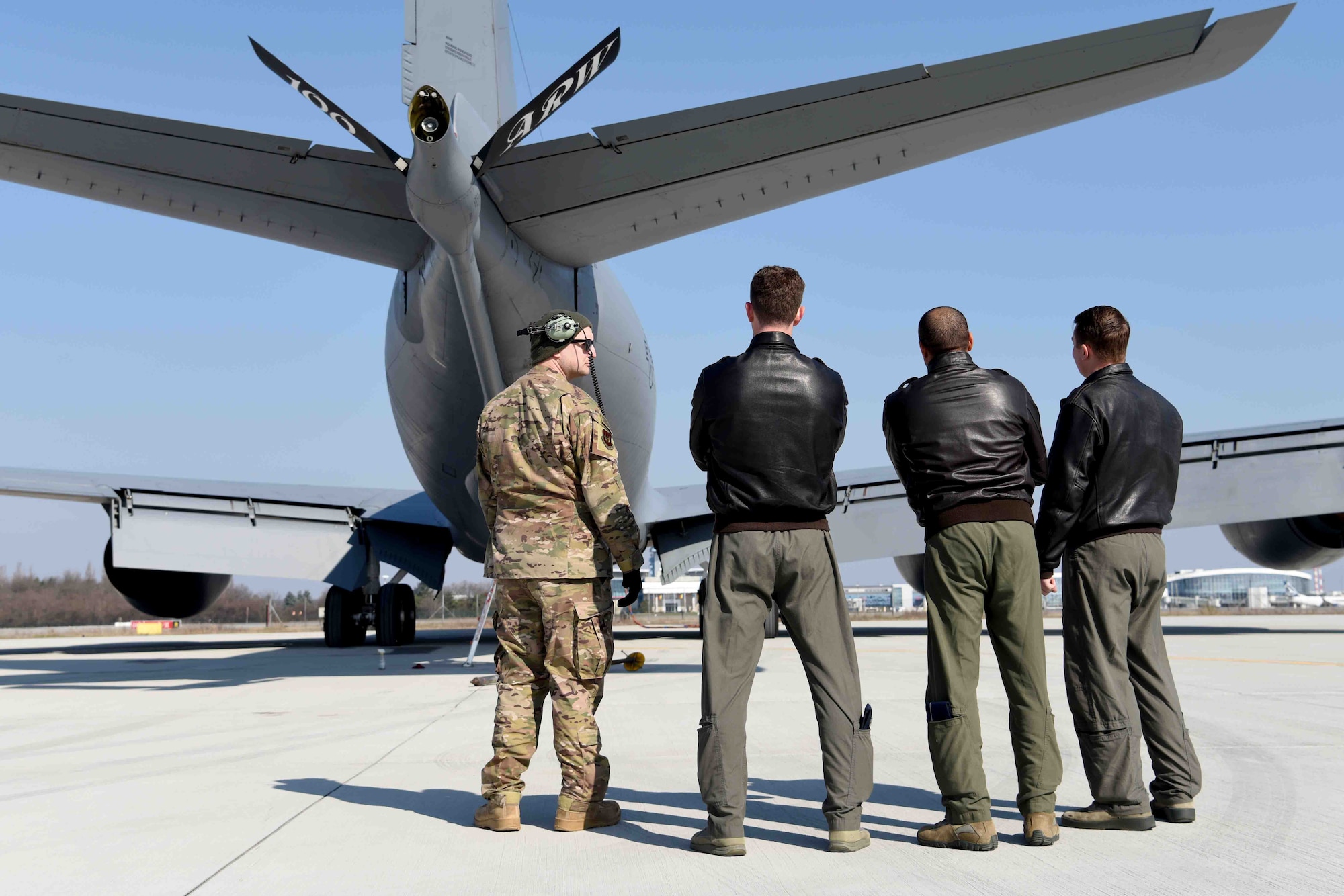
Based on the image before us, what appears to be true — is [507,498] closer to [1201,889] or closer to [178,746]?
[1201,889]

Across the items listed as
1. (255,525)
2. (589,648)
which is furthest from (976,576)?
(255,525)

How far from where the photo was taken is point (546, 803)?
4.21m

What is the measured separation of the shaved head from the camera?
376cm

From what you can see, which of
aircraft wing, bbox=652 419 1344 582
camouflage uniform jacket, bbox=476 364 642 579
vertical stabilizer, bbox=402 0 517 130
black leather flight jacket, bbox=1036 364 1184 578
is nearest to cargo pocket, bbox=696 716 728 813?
camouflage uniform jacket, bbox=476 364 642 579

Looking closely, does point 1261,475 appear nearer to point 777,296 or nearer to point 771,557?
point 777,296

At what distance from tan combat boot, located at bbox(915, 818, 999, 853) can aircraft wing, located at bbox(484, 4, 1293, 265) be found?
4517 mm

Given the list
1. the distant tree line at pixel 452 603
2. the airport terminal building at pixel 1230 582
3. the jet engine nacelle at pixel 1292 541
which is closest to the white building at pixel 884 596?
the airport terminal building at pixel 1230 582

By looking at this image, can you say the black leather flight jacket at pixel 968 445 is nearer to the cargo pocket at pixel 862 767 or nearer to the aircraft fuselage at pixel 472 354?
the cargo pocket at pixel 862 767

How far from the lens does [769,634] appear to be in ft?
52.7

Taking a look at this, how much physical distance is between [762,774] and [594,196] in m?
4.79

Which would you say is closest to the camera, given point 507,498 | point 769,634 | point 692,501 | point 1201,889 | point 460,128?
point 1201,889

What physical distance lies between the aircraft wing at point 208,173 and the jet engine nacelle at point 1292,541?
16.1 meters

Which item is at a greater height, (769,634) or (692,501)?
(692,501)

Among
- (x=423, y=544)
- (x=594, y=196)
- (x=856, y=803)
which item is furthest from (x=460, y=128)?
(x=423, y=544)
